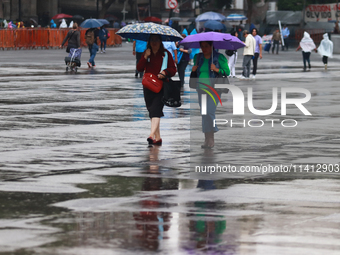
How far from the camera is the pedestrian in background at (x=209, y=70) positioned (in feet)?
38.3

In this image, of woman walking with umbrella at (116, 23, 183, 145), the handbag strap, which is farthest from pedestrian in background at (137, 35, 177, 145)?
the handbag strap

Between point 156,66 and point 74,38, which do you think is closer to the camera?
point 156,66

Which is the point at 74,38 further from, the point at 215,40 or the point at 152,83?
the point at 215,40

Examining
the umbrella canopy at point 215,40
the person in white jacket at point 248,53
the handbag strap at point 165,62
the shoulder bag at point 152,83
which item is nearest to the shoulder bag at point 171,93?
the shoulder bag at point 152,83

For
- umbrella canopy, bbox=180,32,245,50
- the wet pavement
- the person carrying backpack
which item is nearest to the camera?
the wet pavement

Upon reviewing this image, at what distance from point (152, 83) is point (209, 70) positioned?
3.27 ft

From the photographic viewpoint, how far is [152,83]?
12.3 meters

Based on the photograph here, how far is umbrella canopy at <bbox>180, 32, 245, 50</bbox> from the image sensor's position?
1162cm

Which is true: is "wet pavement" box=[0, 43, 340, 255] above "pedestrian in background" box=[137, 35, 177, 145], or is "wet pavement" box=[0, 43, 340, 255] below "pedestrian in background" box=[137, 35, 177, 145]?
below

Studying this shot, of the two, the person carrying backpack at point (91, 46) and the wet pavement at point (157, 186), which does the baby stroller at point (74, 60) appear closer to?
the person carrying backpack at point (91, 46)

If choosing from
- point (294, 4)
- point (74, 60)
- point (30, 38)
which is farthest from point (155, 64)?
point (294, 4)

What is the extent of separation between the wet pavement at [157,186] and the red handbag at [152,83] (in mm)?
819

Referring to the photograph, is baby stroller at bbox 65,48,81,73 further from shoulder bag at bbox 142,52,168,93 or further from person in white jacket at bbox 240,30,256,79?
shoulder bag at bbox 142,52,168,93

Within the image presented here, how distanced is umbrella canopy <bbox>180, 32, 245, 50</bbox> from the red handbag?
665 millimetres
